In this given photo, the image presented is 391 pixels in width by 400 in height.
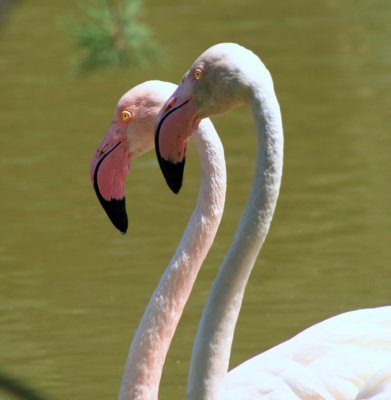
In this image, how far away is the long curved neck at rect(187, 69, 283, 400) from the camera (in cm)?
419

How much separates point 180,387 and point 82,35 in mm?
1986

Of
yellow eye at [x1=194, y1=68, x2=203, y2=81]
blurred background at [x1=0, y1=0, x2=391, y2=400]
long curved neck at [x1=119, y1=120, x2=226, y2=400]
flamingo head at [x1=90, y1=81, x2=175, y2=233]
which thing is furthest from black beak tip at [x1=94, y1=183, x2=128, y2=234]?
yellow eye at [x1=194, y1=68, x2=203, y2=81]

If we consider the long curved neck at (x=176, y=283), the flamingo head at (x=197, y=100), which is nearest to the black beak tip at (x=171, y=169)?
the flamingo head at (x=197, y=100)

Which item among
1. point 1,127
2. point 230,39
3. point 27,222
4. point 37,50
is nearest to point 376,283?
point 27,222

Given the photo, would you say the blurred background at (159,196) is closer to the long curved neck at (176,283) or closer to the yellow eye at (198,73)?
the yellow eye at (198,73)

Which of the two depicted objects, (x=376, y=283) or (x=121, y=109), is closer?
(x=121, y=109)

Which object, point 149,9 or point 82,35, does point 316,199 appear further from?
point 149,9

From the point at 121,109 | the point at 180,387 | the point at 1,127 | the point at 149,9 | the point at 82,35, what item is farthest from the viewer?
the point at 149,9

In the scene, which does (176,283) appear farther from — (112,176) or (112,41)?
(112,41)

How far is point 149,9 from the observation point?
14.8 meters

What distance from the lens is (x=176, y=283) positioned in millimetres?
4949

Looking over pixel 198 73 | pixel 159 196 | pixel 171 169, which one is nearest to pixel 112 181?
pixel 171 169

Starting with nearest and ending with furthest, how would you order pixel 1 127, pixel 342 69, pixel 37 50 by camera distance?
pixel 1 127, pixel 342 69, pixel 37 50

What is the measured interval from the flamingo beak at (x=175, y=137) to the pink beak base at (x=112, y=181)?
0.57 meters
